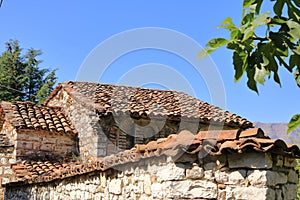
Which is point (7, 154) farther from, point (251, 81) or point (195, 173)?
point (251, 81)

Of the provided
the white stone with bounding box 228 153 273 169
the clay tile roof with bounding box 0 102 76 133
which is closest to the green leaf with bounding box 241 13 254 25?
the white stone with bounding box 228 153 273 169

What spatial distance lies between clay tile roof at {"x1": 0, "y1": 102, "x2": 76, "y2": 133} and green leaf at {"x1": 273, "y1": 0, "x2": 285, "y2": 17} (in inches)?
396

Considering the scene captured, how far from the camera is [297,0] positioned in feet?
5.48

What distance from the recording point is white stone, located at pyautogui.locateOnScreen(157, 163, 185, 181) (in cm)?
371

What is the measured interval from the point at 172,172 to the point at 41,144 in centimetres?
820

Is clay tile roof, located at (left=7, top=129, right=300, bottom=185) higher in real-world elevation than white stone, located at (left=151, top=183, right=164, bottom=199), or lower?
higher

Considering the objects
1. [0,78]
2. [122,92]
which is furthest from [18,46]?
[122,92]

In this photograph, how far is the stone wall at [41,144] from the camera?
36.2 ft

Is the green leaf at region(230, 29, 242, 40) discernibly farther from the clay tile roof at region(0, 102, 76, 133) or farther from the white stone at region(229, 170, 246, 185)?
the clay tile roof at region(0, 102, 76, 133)

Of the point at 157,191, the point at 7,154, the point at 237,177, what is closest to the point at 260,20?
the point at 237,177

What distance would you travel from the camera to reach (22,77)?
78.2 ft

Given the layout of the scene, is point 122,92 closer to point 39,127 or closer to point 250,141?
point 39,127

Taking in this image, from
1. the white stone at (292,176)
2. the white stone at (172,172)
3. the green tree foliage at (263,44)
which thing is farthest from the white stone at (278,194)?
the green tree foliage at (263,44)

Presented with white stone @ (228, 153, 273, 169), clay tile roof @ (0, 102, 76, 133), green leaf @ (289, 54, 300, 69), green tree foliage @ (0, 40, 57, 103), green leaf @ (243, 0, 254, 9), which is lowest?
white stone @ (228, 153, 273, 169)
